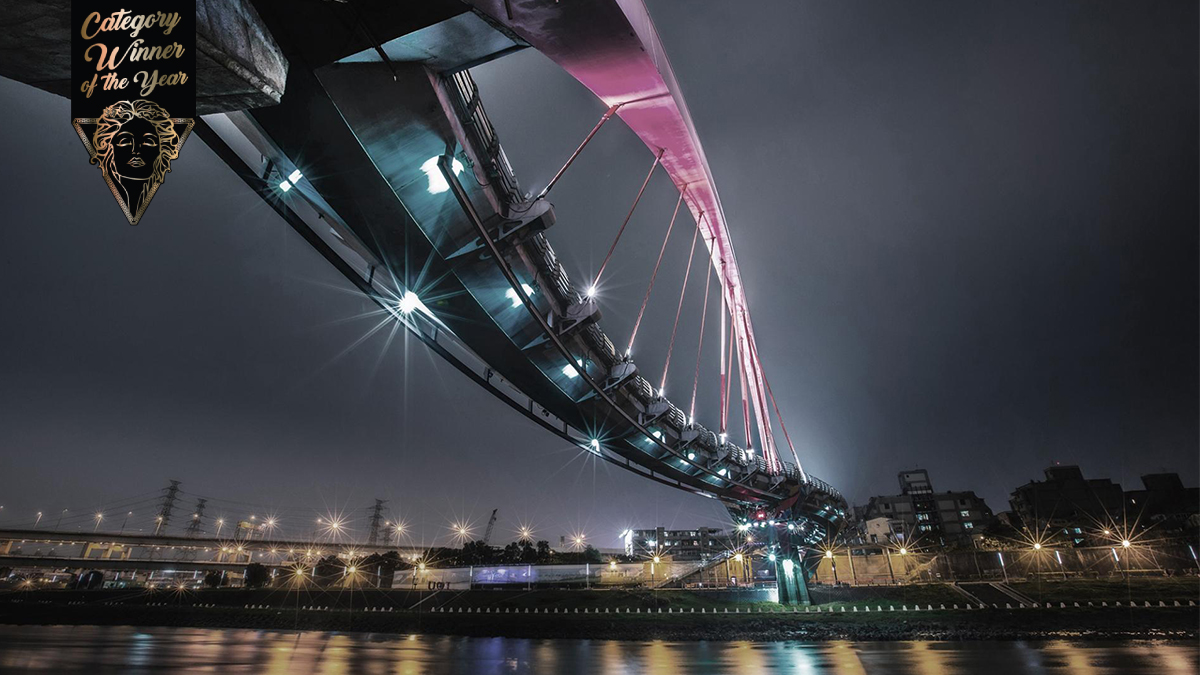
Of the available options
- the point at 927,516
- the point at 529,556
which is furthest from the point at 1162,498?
the point at 529,556

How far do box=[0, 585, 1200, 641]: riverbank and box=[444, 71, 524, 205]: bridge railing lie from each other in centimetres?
3084

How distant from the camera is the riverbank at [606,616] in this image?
29.2 meters

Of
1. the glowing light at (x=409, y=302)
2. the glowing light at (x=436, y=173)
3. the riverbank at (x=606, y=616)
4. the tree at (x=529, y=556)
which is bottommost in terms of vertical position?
the riverbank at (x=606, y=616)

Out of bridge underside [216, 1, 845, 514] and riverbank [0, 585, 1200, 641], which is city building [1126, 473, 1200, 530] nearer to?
riverbank [0, 585, 1200, 641]

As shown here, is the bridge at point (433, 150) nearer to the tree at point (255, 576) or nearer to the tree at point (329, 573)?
the tree at point (329, 573)

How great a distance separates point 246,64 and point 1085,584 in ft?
205

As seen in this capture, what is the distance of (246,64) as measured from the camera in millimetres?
5262

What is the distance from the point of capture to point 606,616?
36906 mm

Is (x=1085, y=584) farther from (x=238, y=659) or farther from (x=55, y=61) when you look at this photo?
(x=55, y=61)

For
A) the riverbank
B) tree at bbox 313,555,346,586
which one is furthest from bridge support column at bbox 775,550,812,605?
tree at bbox 313,555,346,586

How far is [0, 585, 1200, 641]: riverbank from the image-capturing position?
29203 millimetres

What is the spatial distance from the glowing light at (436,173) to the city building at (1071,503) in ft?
378

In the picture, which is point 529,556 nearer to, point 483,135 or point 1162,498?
point 483,135

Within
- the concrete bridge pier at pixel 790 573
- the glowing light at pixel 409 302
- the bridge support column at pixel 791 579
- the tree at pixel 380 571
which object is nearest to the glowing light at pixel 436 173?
the glowing light at pixel 409 302
